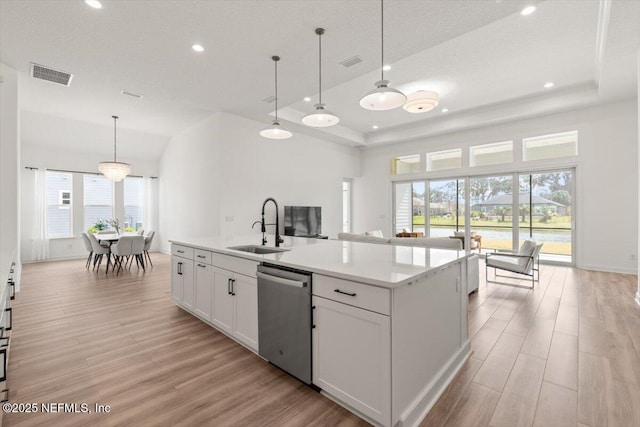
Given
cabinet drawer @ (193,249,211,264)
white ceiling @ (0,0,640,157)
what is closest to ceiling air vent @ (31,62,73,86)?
white ceiling @ (0,0,640,157)

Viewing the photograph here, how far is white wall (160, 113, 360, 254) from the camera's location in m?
5.93

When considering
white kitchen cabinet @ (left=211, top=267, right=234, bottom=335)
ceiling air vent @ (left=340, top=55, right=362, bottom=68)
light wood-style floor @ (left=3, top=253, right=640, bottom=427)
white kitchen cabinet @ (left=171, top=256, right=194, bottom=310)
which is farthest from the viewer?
ceiling air vent @ (left=340, top=55, right=362, bottom=68)

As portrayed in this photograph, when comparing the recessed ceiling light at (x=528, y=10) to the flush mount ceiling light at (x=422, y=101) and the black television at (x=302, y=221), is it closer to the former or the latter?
the flush mount ceiling light at (x=422, y=101)

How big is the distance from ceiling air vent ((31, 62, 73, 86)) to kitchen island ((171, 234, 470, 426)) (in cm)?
434

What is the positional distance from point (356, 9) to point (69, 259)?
28.7 ft

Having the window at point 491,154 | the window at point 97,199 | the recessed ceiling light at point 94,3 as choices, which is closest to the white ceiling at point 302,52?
the recessed ceiling light at point 94,3

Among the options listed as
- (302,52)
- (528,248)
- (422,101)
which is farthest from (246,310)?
(528,248)

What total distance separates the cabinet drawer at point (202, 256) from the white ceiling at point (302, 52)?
2.48 metres

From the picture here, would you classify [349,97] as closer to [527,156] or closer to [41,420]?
[527,156]

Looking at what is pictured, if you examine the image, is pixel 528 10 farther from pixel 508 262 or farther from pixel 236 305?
pixel 236 305

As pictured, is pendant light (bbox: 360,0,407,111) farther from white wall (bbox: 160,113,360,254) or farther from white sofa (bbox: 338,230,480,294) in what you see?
white wall (bbox: 160,113,360,254)

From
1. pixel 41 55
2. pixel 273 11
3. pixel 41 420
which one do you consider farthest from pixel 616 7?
pixel 41 55

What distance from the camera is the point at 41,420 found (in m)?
1.65

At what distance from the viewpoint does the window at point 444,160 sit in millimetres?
7418
